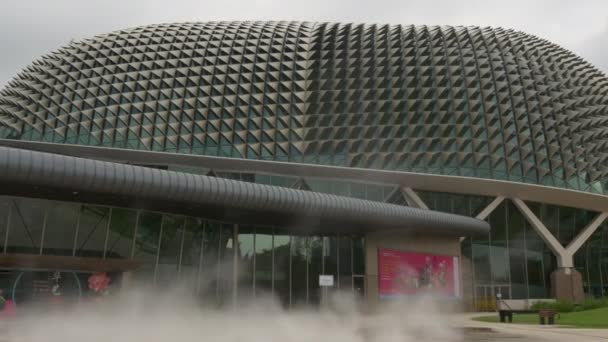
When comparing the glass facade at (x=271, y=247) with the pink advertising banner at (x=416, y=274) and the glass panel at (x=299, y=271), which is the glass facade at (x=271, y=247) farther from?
the pink advertising banner at (x=416, y=274)

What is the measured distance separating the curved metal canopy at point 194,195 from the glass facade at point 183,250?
109 cm

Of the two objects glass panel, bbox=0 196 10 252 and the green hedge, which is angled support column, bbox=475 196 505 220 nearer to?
the green hedge

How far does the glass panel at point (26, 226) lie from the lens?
26.5 m

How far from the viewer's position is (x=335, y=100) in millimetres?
48250

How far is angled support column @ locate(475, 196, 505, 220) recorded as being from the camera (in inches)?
1818

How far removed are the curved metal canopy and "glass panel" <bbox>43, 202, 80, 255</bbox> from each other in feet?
2.40

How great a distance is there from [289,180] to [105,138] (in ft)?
50.4

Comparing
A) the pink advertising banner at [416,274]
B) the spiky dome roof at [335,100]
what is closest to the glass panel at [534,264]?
the spiky dome roof at [335,100]

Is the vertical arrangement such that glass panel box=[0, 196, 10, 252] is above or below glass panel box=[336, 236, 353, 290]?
above

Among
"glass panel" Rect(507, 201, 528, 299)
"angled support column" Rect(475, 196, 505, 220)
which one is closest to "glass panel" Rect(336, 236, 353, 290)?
"angled support column" Rect(475, 196, 505, 220)

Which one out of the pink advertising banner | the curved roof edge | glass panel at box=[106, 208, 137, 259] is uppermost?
the curved roof edge

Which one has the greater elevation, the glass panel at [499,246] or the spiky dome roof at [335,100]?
the spiky dome roof at [335,100]

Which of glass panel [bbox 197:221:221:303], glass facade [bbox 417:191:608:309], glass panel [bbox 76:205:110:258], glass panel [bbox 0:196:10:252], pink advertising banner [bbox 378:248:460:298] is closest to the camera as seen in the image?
glass panel [bbox 0:196:10:252]

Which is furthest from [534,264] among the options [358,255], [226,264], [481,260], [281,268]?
[226,264]
